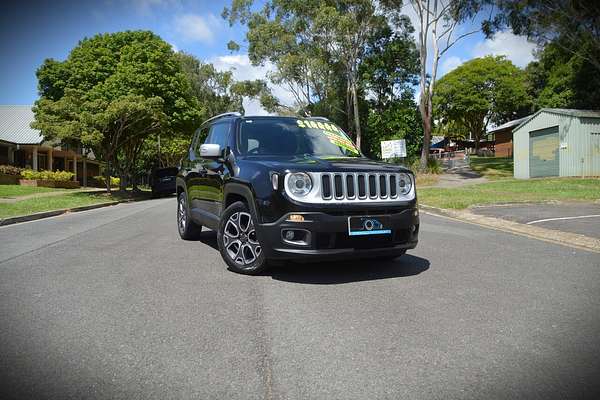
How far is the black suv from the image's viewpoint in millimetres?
4727

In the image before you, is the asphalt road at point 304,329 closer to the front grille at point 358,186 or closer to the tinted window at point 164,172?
the front grille at point 358,186

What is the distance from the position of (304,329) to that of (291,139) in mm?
3184

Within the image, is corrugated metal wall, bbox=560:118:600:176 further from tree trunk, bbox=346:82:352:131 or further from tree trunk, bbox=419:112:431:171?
tree trunk, bbox=346:82:352:131

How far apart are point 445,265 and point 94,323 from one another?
154 inches

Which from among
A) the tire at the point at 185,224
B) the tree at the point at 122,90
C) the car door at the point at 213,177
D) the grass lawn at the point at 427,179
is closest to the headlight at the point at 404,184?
the car door at the point at 213,177

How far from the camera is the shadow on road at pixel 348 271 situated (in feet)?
16.9

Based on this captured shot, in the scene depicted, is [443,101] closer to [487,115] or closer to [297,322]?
[487,115]

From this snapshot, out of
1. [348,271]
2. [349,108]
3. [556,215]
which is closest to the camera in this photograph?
[348,271]

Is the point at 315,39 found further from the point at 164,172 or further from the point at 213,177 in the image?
the point at 213,177

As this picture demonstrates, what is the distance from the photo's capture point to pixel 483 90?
5881 centimetres

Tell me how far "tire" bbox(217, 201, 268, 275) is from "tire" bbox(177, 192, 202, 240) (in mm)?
2222

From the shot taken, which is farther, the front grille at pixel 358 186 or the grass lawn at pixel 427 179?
the grass lawn at pixel 427 179

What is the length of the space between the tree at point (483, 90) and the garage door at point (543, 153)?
32.4m

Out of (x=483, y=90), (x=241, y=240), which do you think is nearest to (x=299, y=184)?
(x=241, y=240)
